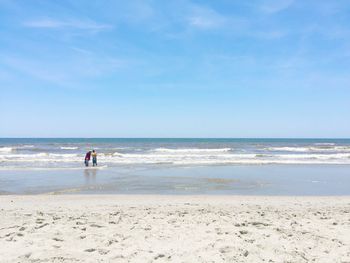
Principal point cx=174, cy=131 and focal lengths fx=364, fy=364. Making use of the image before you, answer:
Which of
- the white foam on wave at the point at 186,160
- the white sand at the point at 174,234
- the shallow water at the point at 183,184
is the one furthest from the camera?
the white foam on wave at the point at 186,160

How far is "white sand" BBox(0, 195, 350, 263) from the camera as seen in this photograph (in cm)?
538

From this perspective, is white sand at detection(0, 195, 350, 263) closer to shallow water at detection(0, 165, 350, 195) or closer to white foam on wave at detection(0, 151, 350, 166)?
shallow water at detection(0, 165, 350, 195)

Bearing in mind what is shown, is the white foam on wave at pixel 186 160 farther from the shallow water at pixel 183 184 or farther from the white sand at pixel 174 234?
the white sand at pixel 174 234

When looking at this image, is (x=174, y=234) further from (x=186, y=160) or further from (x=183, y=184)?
(x=186, y=160)

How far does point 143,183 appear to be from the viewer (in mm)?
16891

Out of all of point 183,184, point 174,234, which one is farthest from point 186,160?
point 174,234

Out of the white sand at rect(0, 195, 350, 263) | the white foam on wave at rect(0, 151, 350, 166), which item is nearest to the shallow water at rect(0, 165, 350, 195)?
the white sand at rect(0, 195, 350, 263)

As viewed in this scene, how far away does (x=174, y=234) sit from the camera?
641 cm

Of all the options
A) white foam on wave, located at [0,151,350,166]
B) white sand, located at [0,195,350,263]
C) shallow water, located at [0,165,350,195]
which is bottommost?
shallow water, located at [0,165,350,195]

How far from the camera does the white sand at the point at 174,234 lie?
5.38 m

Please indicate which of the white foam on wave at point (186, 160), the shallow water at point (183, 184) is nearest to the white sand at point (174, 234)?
the shallow water at point (183, 184)

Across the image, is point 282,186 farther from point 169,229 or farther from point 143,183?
point 169,229

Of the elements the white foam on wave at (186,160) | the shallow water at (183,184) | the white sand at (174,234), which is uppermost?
the white sand at (174,234)

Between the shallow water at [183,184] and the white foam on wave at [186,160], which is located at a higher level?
the white foam on wave at [186,160]
